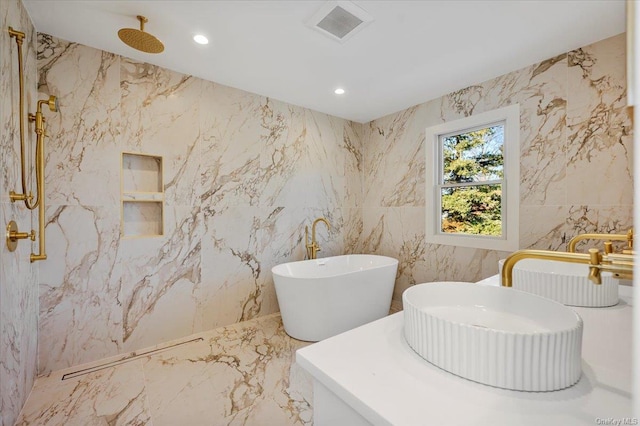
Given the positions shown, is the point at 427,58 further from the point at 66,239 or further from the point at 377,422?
the point at 66,239

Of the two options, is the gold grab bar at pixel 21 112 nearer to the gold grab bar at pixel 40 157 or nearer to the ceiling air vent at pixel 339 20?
the gold grab bar at pixel 40 157

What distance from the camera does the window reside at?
A: 96.0 inches

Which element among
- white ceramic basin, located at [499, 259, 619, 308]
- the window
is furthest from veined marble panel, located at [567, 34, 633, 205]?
white ceramic basin, located at [499, 259, 619, 308]

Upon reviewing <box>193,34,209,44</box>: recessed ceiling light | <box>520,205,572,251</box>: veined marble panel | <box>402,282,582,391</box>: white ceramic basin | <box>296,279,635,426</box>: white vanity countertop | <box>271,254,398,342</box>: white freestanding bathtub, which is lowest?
<box>271,254,398,342</box>: white freestanding bathtub

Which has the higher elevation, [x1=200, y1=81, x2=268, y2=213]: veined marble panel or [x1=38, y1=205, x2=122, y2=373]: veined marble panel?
[x1=200, y1=81, x2=268, y2=213]: veined marble panel

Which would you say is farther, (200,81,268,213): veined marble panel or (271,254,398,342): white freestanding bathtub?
(200,81,268,213): veined marble panel

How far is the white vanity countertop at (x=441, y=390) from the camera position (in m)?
0.58

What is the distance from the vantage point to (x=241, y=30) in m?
1.91

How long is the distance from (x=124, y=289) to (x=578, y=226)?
11.9ft

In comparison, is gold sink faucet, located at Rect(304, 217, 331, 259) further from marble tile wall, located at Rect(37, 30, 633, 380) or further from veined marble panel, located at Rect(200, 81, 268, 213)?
veined marble panel, located at Rect(200, 81, 268, 213)

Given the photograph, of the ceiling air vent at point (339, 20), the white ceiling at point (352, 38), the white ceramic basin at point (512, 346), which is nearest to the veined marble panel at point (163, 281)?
the white ceiling at point (352, 38)

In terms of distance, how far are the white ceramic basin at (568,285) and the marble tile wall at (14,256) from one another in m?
2.58

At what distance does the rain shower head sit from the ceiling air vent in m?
1.02

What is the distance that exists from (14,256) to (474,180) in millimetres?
3555
